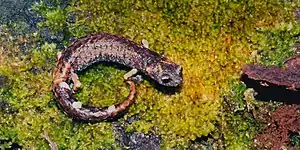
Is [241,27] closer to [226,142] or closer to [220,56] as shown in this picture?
[220,56]

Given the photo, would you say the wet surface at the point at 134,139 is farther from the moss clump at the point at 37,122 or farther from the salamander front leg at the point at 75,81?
the salamander front leg at the point at 75,81

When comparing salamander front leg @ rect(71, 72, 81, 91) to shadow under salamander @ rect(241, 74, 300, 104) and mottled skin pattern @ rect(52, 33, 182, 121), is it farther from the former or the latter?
shadow under salamander @ rect(241, 74, 300, 104)

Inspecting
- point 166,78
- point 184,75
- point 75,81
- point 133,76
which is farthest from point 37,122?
point 184,75

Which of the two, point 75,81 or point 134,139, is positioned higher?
point 75,81

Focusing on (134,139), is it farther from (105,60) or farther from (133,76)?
(105,60)

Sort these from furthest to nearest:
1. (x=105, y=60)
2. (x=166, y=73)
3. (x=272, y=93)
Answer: (x=105, y=60), (x=272, y=93), (x=166, y=73)

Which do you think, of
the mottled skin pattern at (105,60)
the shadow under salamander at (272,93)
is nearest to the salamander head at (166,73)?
the mottled skin pattern at (105,60)

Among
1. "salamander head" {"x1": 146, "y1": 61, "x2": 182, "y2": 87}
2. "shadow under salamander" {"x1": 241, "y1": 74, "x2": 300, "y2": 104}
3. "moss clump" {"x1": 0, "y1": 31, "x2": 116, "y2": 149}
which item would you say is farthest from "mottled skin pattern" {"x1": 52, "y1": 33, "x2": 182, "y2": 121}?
"shadow under salamander" {"x1": 241, "y1": 74, "x2": 300, "y2": 104}

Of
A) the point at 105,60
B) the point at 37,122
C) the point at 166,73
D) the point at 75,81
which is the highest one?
the point at 166,73
